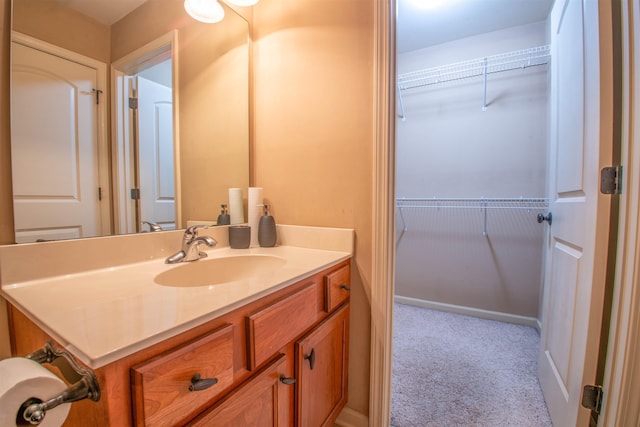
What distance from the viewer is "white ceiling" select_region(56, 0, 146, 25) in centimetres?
80

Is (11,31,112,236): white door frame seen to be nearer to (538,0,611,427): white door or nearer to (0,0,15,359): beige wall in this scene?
(0,0,15,359): beige wall

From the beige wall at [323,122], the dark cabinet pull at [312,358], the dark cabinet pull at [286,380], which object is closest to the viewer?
the dark cabinet pull at [286,380]

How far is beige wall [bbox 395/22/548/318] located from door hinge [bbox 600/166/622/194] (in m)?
1.34

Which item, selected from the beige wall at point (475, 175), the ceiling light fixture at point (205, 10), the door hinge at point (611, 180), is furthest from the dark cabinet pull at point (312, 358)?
the beige wall at point (475, 175)

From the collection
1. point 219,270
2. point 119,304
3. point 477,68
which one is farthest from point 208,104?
point 477,68

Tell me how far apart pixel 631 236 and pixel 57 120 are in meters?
1.75

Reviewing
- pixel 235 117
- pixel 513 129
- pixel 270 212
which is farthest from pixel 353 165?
pixel 513 129

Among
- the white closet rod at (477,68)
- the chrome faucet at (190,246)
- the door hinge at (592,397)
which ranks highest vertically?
the white closet rod at (477,68)

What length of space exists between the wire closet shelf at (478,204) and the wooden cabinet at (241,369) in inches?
63.7

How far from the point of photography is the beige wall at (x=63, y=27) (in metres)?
0.71

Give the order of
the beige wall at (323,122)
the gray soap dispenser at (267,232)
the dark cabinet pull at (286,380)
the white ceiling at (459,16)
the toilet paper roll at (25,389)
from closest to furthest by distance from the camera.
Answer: the toilet paper roll at (25,389) < the dark cabinet pull at (286,380) < the beige wall at (323,122) < the gray soap dispenser at (267,232) < the white ceiling at (459,16)

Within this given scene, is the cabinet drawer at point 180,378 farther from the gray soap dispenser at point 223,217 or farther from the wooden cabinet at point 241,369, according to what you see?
the gray soap dispenser at point 223,217

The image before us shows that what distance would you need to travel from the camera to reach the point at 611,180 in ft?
2.89

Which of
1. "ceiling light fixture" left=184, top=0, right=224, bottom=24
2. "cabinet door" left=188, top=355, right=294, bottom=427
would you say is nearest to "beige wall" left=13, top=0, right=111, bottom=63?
"ceiling light fixture" left=184, top=0, right=224, bottom=24
